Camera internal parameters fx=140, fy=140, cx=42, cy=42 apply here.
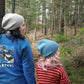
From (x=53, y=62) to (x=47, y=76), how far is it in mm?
230

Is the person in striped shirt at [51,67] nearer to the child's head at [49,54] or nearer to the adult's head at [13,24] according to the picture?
the child's head at [49,54]

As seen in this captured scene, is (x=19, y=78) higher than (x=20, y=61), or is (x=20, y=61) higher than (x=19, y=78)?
(x=20, y=61)

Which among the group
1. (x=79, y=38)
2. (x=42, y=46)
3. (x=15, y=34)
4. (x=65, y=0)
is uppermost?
(x=65, y=0)

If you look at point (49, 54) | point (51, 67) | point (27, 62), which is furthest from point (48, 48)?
point (27, 62)

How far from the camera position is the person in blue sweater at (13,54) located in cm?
203

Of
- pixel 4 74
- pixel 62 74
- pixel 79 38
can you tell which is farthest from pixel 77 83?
pixel 4 74

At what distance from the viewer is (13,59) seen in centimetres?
204

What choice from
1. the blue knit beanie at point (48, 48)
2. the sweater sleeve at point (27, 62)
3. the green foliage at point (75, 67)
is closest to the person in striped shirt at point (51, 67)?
the blue knit beanie at point (48, 48)

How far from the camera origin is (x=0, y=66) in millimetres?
2049

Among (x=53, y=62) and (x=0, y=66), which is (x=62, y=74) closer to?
(x=53, y=62)

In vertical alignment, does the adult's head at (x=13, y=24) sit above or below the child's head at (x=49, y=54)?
above

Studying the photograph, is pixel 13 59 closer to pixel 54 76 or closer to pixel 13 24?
pixel 13 24

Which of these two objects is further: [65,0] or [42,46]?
[65,0]

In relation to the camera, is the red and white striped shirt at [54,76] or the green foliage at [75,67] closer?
the red and white striped shirt at [54,76]
